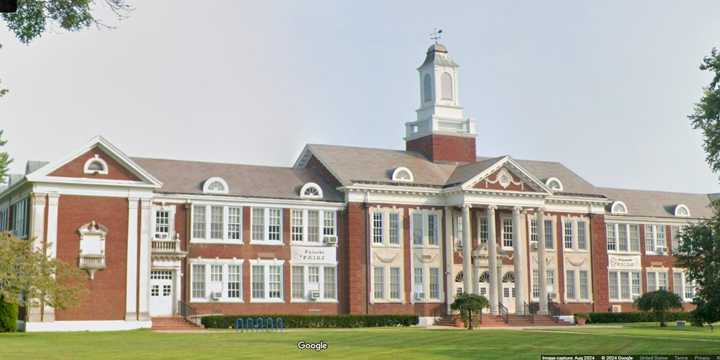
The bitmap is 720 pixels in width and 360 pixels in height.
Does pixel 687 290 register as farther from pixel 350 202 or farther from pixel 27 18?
pixel 27 18

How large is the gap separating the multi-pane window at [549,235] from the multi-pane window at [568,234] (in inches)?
38.4

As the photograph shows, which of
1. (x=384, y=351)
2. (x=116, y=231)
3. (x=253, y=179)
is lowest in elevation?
(x=384, y=351)

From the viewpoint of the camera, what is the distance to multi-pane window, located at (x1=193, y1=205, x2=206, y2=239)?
47.2 metres

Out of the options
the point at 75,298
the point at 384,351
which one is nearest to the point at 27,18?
the point at 384,351

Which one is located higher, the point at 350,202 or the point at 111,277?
the point at 350,202

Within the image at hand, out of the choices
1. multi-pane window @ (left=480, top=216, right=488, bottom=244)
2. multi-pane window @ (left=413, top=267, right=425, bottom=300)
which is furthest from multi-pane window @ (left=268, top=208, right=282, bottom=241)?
multi-pane window @ (left=480, top=216, right=488, bottom=244)

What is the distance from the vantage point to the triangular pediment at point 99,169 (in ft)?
139

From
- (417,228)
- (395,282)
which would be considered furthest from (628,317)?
(395,282)

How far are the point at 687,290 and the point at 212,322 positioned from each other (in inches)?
1434

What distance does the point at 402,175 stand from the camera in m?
53.1

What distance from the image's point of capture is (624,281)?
6134cm

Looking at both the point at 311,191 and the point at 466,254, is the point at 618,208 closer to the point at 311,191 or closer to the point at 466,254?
the point at 466,254

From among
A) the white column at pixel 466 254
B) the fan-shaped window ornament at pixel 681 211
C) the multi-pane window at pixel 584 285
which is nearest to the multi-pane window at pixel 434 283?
the white column at pixel 466 254

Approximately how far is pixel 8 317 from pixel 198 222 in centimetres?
1087
